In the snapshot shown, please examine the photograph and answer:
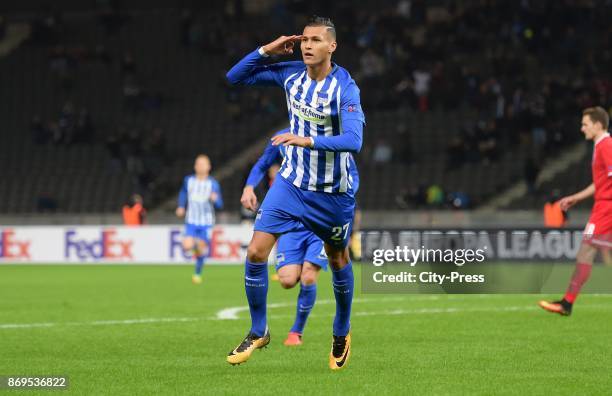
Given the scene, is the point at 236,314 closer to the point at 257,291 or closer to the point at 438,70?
the point at 257,291

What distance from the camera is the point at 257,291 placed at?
847cm

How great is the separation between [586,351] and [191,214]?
12.8 metres

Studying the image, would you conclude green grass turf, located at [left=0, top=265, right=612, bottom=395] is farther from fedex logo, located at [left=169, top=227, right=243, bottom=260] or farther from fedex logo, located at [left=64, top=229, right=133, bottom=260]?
fedex logo, located at [left=64, top=229, right=133, bottom=260]

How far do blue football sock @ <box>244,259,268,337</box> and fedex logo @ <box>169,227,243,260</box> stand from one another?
18.7 m

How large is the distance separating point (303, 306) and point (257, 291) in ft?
6.85

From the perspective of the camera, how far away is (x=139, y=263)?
91.4ft

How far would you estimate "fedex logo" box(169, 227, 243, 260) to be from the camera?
27344mm

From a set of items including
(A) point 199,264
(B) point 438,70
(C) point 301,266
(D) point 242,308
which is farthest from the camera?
(B) point 438,70

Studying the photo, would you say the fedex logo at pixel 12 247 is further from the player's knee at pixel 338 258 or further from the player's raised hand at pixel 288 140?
the player's raised hand at pixel 288 140

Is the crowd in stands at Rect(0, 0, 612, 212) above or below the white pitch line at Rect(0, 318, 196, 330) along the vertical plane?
above

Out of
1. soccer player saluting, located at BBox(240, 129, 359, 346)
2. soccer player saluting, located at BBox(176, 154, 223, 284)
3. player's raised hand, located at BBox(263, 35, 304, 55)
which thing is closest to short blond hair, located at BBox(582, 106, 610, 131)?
soccer player saluting, located at BBox(240, 129, 359, 346)

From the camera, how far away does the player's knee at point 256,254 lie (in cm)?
827

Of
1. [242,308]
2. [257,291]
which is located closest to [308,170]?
[257,291]

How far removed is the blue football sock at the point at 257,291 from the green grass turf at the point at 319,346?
1.08 feet
